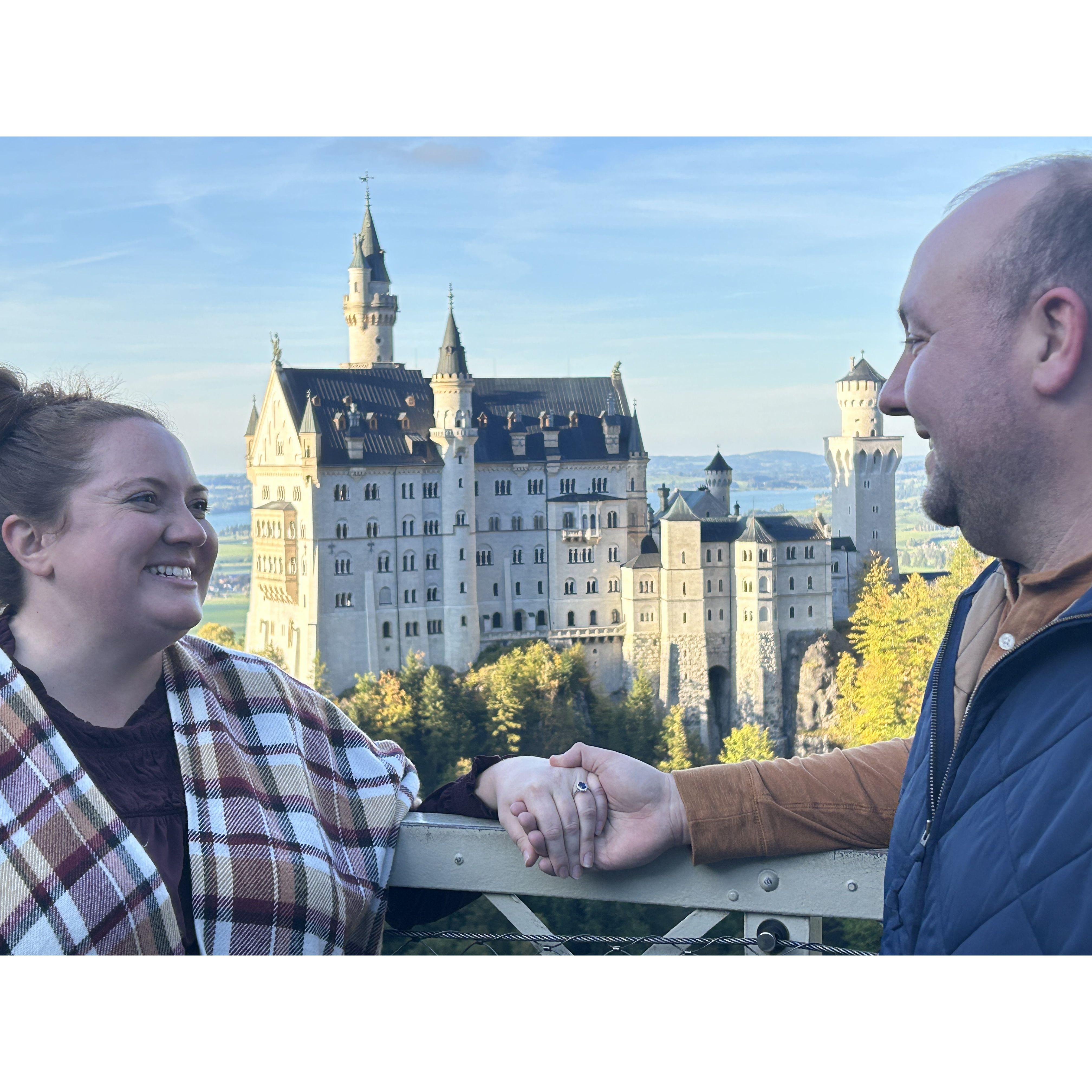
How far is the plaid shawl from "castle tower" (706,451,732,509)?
24473 mm

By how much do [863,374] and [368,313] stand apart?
1030cm

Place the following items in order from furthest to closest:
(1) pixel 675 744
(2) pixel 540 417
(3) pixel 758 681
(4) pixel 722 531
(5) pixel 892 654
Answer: (2) pixel 540 417
(4) pixel 722 531
(3) pixel 758 681
(1) pixel 675 744
(5) pixel 892 654

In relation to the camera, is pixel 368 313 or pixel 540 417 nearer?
pixel 540 417

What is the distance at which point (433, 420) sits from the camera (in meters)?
23.8

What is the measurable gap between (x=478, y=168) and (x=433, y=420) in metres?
8.25

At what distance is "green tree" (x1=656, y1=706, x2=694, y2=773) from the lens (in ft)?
70.5

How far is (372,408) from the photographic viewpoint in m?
23.7

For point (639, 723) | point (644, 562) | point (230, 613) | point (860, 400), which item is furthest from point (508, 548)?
point (860, 400)

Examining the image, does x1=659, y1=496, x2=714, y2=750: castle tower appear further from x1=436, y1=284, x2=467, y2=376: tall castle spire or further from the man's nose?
the man's nose

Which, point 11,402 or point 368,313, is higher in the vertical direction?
point 368,313

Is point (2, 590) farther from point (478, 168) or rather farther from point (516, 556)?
point (478, 168)

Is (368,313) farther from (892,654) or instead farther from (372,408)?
(892,654)

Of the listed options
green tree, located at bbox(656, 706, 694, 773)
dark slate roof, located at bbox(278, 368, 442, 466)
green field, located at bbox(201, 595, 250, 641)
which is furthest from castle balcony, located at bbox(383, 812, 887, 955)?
green field, located at bbox(201, 595, 250, 641)

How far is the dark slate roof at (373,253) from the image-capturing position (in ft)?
91.2
